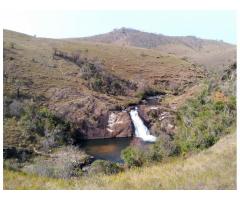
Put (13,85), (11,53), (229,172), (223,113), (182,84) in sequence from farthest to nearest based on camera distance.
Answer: (182,84) → (11,53) → (13,85) → (223,113) → (229,172)

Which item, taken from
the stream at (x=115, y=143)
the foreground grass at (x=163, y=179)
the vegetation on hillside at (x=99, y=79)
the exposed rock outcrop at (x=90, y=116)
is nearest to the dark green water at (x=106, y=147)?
the stream at (x=115, y=143)

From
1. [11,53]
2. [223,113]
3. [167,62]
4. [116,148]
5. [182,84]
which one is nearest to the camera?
[223,113]

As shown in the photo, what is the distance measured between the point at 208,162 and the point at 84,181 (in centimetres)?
270

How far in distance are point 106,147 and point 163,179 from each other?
27237 mm

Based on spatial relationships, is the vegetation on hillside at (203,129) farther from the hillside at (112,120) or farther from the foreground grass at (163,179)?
the foreground grass at (163,179)

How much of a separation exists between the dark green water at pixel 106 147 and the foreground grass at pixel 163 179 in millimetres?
22079

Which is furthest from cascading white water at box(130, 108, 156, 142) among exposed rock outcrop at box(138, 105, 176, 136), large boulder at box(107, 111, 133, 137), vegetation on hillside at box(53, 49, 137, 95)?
vegetation on hillside at box(53, 49, 137, 95)

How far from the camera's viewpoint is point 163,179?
291 inches

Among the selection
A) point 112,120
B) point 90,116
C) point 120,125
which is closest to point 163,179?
point 120,125

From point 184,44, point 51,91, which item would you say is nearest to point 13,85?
point 51,91

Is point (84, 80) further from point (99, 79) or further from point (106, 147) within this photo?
point (106, 147)

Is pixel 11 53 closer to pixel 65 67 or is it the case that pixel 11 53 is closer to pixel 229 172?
pixel 65 67

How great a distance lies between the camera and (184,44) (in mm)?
146875

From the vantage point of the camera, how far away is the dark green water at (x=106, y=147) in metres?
31.4
